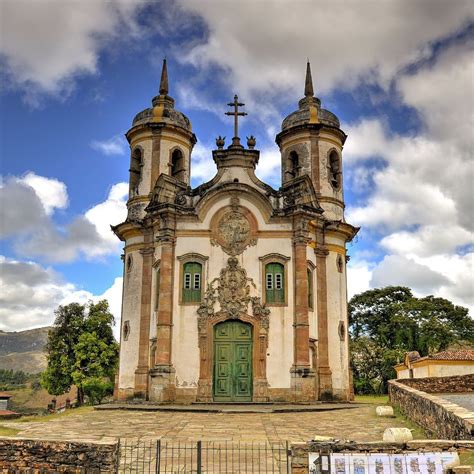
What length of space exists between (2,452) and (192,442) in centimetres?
365

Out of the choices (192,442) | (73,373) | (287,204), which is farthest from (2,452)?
(73,373)

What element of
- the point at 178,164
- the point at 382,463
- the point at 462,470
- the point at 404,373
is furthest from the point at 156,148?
the point at 462,470

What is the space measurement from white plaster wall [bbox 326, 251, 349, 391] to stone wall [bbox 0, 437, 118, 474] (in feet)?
54.3

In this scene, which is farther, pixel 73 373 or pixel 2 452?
pixel 73 373

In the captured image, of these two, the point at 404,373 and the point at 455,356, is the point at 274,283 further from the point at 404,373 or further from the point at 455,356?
the point at 404,373

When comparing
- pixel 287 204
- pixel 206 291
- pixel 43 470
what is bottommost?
pixel 43 470

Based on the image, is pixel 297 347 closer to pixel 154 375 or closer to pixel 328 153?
pixel 154 375

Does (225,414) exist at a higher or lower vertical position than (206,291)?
lower

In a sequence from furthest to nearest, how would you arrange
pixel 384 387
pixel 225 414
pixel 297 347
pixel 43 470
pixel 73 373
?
pixel 384 387 → pixel 73 373 → pixel 297 347 → pixel 225 414 → pixel 43 470

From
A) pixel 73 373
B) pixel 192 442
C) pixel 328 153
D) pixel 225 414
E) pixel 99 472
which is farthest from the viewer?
pixel 73 373

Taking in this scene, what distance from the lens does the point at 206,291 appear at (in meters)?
24.1

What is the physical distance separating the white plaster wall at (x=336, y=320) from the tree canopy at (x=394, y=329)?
1769 centimetres

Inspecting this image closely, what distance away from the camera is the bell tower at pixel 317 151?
28469 millimetres

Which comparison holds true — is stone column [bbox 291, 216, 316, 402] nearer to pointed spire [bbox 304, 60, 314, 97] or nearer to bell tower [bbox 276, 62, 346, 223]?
bell tower [bbox 276, 62, 346, 223]
